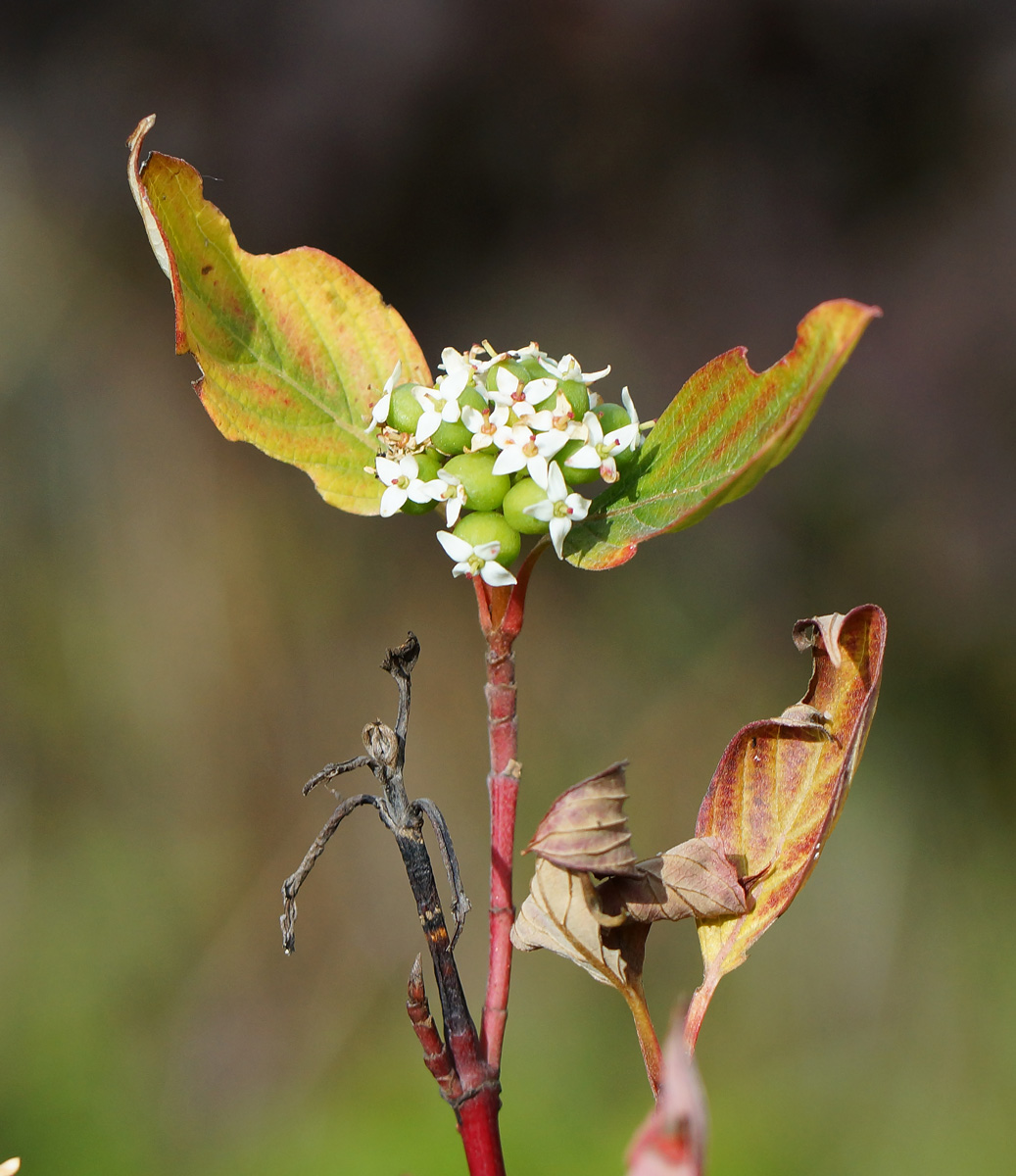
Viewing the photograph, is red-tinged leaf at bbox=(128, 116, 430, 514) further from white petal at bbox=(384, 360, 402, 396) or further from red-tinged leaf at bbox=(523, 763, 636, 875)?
red-tinged leaf at bbox=(523, 763, 636, 875)

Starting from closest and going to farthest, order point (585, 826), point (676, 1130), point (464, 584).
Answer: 1. point (676, 1130)
2. point (585, 826)
3. point (464, 584)

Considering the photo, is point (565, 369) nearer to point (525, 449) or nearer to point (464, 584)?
Result: point (525, 449)

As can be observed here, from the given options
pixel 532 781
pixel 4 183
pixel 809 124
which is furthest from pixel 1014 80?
pixel 4 183

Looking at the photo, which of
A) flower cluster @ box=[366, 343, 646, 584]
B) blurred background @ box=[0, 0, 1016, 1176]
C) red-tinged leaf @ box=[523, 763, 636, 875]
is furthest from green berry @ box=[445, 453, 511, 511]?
blurred background @ box=[0, 0, 1016, 1176]

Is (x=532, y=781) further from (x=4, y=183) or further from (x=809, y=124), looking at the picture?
(x=4, y=183)

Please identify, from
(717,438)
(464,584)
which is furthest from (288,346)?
(464,584)

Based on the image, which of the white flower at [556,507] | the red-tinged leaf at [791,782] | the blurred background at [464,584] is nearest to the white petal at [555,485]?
the white flower at [556,507]
